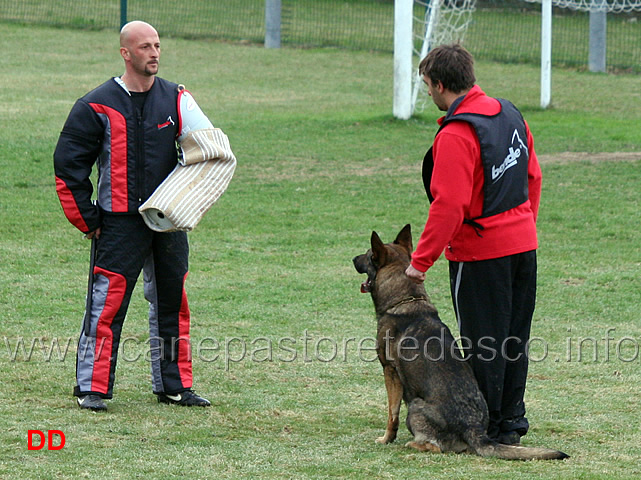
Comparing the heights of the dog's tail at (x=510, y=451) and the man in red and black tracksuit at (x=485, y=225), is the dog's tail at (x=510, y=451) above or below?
below

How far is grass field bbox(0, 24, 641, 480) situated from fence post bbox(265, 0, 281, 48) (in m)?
7.08

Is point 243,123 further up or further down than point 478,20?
further down

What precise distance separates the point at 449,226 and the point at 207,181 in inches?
60.4

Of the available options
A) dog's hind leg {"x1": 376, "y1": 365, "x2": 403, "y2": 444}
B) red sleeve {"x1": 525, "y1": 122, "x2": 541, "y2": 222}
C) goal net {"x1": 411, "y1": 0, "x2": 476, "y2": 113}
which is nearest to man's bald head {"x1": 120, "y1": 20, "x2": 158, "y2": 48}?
red sleeve {"x1": 525, "y1": 122, "x2": 541, "y2": 222}

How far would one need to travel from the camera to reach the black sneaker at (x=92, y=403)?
535cm

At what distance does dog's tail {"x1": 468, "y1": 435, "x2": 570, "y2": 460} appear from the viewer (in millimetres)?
4584

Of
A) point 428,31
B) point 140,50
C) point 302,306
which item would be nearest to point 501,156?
point 140,50

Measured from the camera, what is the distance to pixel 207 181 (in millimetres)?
5430

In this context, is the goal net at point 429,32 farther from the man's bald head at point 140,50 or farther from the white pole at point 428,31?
the man's bald head at point 140,50

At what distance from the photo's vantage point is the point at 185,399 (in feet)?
18.5

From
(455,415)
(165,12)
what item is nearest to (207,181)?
(455,415)

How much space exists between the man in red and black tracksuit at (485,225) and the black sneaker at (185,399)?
5.28 feet

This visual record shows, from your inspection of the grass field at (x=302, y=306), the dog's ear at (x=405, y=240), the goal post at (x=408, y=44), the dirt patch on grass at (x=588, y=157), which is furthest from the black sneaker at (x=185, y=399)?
the goal post at (x=408, y=44)

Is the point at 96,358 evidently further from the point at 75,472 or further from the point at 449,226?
the point at 449,226
